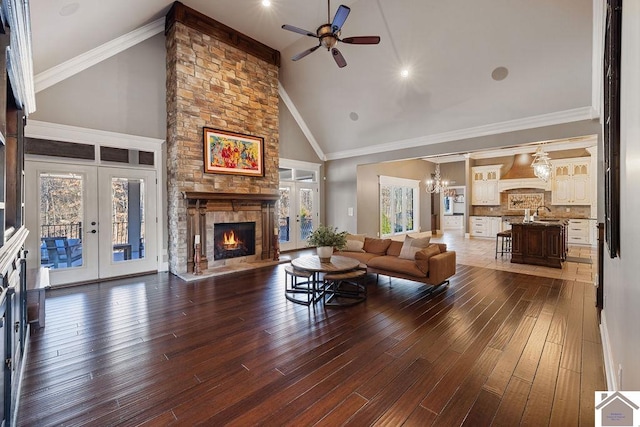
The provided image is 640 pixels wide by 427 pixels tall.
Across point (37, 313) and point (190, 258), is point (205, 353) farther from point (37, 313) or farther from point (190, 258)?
point (190, 258)

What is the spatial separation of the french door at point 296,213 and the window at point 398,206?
7.97 feet

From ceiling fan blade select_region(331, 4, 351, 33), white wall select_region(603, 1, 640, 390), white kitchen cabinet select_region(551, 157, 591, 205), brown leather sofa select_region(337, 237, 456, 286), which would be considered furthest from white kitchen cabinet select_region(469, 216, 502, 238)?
white wall select_region(603, 1, 640, 390)

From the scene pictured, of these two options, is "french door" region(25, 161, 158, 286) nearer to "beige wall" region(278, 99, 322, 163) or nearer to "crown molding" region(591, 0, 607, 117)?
"beige wall" region(278, 99, 322, 163)

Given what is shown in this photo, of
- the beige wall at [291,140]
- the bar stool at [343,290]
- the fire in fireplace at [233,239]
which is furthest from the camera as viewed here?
Answer: the beige wall at [291,140]

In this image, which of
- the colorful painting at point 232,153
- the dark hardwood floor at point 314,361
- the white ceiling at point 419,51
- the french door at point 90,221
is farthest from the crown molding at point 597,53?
the french door at point 90,221

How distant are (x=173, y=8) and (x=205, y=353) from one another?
6.05m

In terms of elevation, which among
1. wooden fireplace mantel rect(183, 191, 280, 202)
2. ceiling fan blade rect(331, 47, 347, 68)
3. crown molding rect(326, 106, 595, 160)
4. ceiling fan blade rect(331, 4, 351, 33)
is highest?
ceiling fan blade rect(331, 4, 351, 33)

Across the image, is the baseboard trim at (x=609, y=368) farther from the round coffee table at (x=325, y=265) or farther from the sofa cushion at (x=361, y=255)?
the sofa cushion at (x=361, y=255)

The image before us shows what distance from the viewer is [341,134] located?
8.27 m

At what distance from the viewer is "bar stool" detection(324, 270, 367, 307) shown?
392 centimetres

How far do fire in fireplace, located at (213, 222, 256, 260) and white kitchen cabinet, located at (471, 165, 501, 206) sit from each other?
29.9 ft

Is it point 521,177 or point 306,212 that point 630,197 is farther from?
point 521,177

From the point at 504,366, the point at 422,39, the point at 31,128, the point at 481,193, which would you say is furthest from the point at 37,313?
the point at 481,193

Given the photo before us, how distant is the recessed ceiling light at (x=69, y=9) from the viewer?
3537 mm
